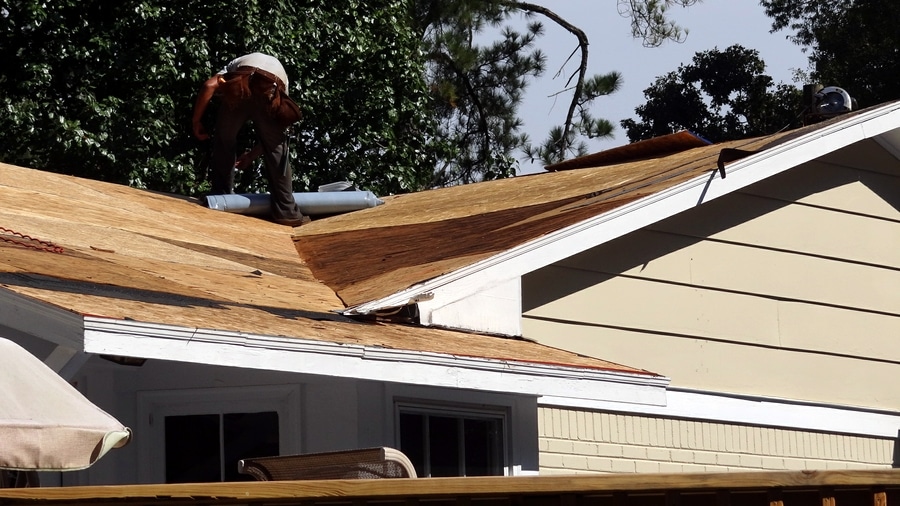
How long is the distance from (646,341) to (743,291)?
2.95 feet

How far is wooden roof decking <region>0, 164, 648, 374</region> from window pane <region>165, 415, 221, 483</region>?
73 centimetres

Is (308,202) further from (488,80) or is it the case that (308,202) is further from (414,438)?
(488,80)

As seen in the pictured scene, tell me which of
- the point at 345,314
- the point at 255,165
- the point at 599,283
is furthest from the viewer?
the point at 255,165

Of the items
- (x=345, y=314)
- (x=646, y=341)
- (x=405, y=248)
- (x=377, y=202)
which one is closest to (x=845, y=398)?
(x=646, y=341)

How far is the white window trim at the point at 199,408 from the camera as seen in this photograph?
6.84m

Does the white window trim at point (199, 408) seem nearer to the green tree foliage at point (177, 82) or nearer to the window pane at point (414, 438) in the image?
the window pane at point (414, 438)

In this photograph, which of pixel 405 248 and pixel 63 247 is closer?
pixel 63 247

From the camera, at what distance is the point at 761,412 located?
849cm

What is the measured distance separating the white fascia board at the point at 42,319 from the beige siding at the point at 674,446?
315cm

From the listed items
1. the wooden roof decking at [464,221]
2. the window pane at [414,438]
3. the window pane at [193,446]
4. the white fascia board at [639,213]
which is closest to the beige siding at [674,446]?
the window pane at [414,438]

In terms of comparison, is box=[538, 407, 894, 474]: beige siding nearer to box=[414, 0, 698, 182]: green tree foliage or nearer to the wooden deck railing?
the wooden deck railing

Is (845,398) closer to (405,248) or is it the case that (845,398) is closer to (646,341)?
(646,341)

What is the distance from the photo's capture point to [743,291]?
28.4 ft

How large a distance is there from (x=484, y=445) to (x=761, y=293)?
2.50 meters
